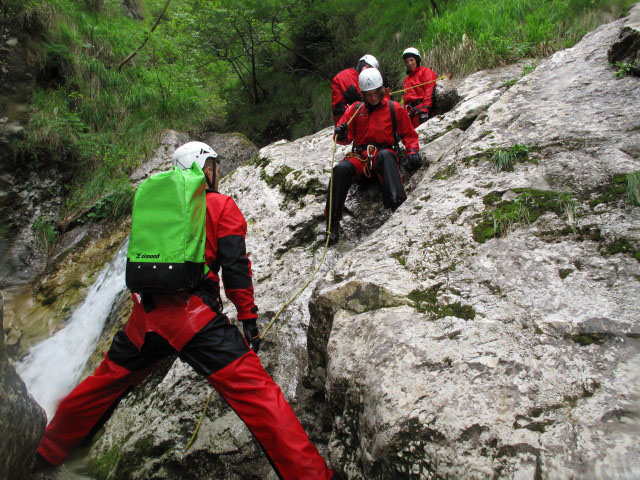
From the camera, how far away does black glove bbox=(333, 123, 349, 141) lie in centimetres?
459

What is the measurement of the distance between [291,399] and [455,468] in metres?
1.75

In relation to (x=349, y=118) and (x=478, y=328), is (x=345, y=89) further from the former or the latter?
(x=478, y=328)

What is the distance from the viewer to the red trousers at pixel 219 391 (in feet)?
7.28

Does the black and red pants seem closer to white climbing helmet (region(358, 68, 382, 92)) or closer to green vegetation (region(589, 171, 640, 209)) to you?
white climbing helmet (region(358, 68, 382, 92))

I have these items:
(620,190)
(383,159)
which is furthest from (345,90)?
(620,190)

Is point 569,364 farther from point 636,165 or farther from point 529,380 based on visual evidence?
point 636,165

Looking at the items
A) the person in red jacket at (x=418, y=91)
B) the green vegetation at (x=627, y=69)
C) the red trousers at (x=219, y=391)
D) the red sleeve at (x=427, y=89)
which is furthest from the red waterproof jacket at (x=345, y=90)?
the red trousers at (x=219, y=391)

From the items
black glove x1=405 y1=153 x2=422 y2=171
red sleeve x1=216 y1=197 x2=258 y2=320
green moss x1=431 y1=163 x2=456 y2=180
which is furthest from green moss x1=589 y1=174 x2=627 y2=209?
red sleeve x1=216 y1=197 x2=258 y2=320

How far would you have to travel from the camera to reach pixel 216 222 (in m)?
2.82

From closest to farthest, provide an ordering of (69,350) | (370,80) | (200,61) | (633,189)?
(633,189) < (370,80) < (69,350) < (200,61)

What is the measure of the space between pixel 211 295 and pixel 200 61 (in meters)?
9.70

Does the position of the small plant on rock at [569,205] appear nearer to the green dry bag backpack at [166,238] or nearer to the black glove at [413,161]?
the black glove at [413,161]

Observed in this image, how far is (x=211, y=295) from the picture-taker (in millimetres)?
2688

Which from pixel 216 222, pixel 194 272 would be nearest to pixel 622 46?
pixel 216 222
